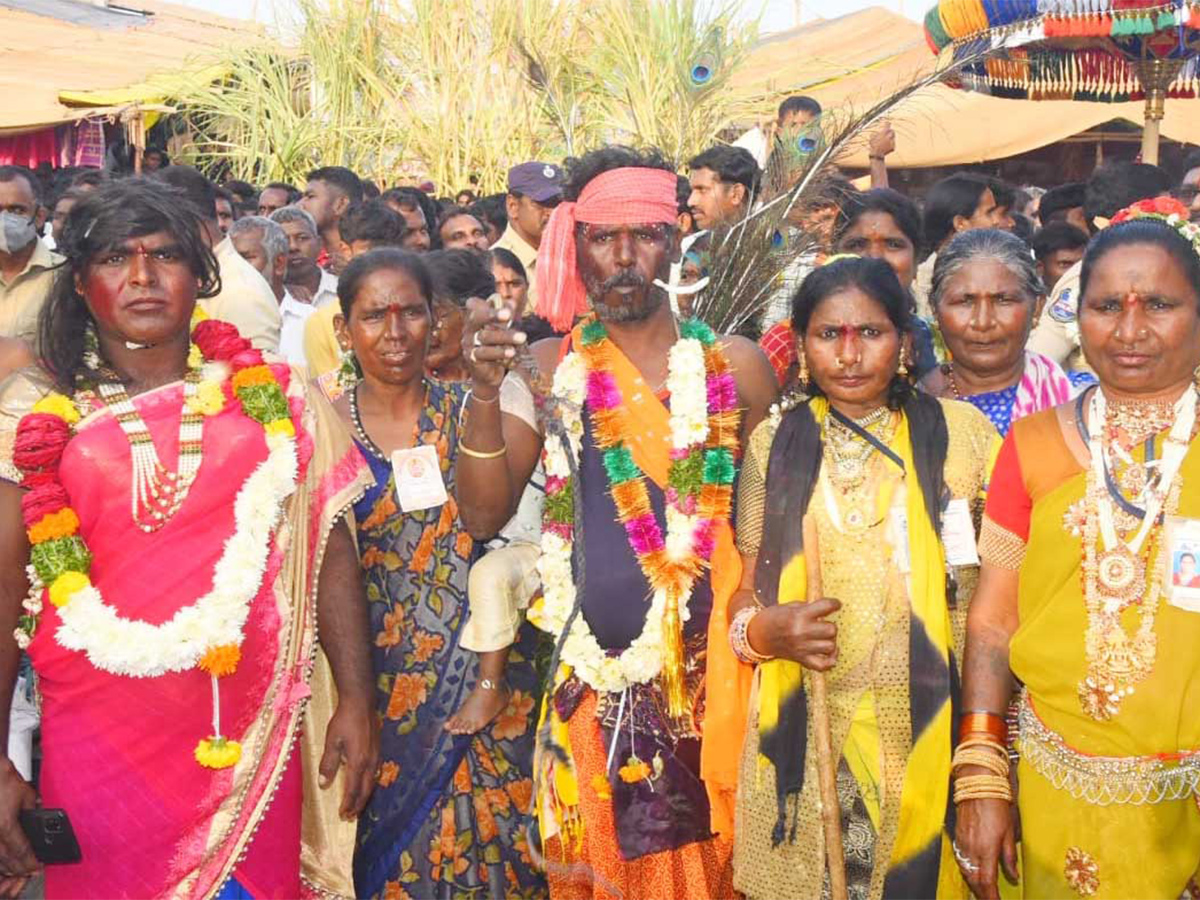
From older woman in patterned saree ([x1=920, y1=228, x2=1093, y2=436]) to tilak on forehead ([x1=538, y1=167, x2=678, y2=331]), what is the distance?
0.83 meters

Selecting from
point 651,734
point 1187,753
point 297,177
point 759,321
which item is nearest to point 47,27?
point 297,177

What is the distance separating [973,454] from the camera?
3158 mm

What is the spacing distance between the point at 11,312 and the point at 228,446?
3347mm

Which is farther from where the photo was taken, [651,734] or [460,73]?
[460,73]

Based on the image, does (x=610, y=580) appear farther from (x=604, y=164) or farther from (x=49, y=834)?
(x=49, y=834)

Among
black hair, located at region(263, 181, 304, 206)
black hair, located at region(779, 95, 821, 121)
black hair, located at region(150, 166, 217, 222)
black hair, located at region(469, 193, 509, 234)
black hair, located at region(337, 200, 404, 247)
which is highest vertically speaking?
→ black hair, located at region(263, 181, 304, 206)

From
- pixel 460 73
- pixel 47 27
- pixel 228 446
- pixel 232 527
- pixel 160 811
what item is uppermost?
pixel 47 27

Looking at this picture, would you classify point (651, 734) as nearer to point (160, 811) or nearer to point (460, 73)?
point (160, 811)

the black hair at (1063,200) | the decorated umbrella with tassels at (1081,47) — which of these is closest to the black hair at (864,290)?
the decorated umbrella with tassels at (1081,47)

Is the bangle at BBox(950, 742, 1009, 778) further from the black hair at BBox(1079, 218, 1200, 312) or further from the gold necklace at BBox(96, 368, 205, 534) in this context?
the gold necklace at BBox(96, 368, 205, 534)

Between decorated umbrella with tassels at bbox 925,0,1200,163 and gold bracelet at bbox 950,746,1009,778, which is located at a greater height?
decorated umbrella with tassels at bbox 925,0,1200,163

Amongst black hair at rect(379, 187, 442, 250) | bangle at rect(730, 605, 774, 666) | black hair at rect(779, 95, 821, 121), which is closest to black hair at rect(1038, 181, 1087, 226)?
black hair at rect(779, 95, 821, 121)

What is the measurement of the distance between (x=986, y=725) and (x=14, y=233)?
5.21 metres

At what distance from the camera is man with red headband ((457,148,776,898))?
3406 mm
